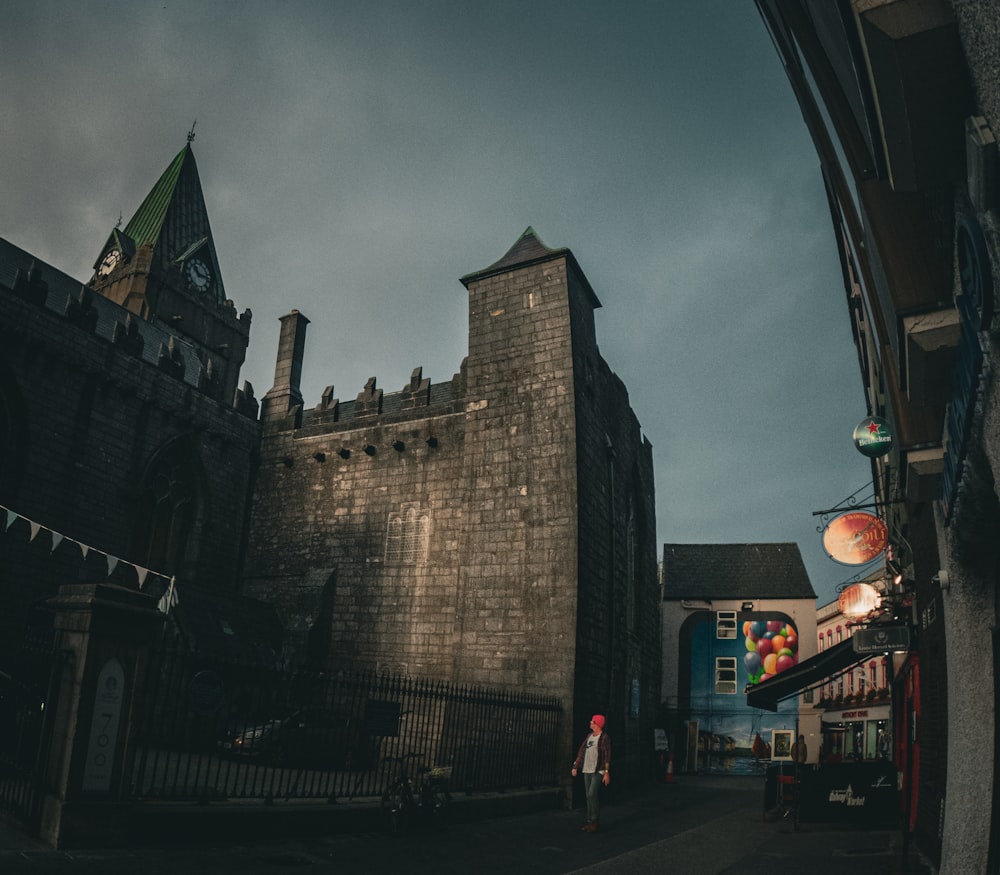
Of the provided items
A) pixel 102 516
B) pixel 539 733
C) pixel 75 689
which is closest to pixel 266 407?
pixel 102 516

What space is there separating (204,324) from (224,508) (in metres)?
23.3

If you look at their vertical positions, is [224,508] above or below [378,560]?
above

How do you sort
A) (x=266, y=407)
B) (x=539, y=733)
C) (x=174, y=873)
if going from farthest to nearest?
(x=266, y=407) → (x=539, y=733) → (x=174, y=873)

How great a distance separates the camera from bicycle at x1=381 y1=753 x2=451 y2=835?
925 cm

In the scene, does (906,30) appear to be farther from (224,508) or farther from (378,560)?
(224,508)

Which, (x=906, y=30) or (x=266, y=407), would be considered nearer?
(x=906, y=30)

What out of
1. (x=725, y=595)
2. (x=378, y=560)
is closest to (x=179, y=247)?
(x=378, y=560)

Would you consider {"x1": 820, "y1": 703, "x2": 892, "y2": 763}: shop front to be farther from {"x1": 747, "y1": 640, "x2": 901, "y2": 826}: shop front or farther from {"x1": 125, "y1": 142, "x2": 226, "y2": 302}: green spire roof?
{"x1": 125, "y1": 142, "x2": 226, "y2": 302}: green spire roof

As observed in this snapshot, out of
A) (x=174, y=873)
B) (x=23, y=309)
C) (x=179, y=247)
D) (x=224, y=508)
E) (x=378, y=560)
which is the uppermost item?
(x=179, y=247)

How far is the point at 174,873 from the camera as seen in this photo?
20.1 feet

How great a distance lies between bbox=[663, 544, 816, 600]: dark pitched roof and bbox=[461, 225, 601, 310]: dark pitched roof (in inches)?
769

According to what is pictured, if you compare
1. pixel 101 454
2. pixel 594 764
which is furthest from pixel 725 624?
pixel 101 454

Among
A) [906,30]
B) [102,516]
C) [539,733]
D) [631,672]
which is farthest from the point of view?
[631,672]

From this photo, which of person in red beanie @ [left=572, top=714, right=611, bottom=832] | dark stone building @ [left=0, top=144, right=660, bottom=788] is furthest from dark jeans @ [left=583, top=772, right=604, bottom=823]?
dark stone building @ [left=0, top=144, right=660, bottom=788]
